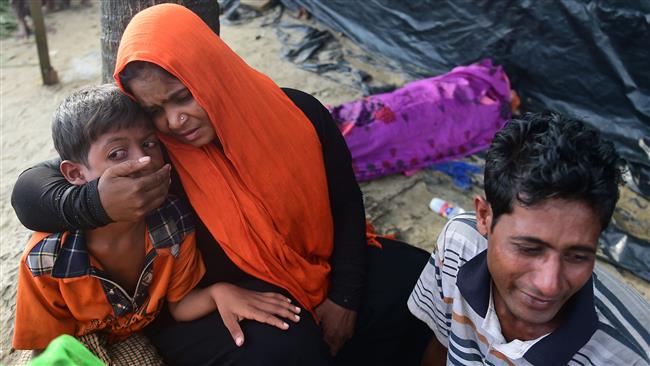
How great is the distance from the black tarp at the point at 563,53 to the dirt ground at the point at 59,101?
228 mm

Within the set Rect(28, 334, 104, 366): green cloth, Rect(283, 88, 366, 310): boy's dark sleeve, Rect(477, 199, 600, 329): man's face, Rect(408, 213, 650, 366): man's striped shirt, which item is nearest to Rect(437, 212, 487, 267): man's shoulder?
Rect(408, 213, 650, 366): man's striped shirt

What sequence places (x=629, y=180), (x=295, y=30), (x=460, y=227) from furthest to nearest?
(x=295, y=30), (x=629, y=180), (x=460, y=227)

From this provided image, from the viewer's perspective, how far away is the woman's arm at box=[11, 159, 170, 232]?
56.2 inches

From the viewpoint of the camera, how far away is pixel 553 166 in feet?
3.96

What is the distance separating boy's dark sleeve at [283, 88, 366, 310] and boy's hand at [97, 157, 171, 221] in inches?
27.0

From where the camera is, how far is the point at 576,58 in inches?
144

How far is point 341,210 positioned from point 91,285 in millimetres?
907

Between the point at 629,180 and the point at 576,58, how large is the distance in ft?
2.92

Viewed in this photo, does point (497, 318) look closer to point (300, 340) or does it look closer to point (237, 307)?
point (300, 340)

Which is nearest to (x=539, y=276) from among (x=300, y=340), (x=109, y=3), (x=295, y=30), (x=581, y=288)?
(x=581, y=288)

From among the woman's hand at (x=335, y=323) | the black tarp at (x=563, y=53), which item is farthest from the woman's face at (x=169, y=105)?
the black tarp at (x=563, y=53)

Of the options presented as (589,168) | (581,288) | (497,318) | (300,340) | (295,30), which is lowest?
(295,30)

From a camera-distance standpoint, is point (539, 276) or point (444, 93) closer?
point (539, 276)

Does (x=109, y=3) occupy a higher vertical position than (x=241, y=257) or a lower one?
higher
